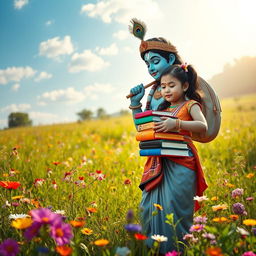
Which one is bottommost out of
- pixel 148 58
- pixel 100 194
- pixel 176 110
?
pixel 100 194

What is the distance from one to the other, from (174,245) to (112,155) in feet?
10.8

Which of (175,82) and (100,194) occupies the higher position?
(175,82)

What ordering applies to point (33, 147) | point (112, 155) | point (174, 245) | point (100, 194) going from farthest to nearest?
1. point (33, 147)
2. point (112, 155)
3. point (100, 194)
4. point (174, 245)

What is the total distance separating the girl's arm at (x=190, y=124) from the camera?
2242 mm

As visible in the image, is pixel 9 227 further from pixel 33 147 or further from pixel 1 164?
pixel 33 147

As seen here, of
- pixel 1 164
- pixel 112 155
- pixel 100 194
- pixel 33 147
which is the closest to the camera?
pixel 100 194

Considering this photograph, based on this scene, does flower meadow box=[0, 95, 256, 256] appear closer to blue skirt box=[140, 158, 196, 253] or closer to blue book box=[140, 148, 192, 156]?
blue skirt box=[140, 158, 196, 253]

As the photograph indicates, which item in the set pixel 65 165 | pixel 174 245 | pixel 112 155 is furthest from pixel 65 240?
pixel 112 155

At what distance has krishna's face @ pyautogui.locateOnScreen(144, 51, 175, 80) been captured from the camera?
2.75m

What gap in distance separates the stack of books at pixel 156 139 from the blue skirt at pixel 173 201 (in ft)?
0.52

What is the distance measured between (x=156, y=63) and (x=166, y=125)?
0.78m

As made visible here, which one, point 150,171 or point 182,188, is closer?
point 182,188

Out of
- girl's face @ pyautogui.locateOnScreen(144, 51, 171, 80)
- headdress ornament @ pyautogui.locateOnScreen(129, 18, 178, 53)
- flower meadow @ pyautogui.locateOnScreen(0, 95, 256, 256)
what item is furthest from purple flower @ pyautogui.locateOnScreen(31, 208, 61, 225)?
headdress ornament @ pyautogui.locateOnScreen(129, 18, 178, 53)

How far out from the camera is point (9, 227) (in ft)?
8.18
